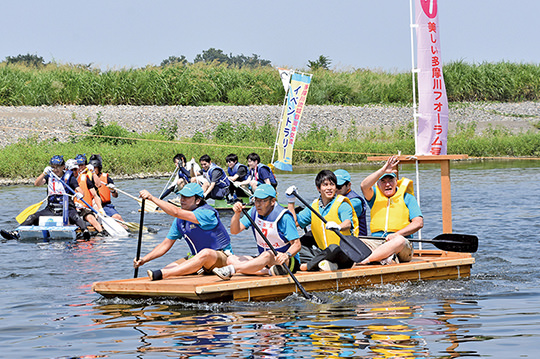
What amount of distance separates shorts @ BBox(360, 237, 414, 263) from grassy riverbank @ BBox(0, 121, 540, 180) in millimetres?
15610

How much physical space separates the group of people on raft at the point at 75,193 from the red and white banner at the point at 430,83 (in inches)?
245

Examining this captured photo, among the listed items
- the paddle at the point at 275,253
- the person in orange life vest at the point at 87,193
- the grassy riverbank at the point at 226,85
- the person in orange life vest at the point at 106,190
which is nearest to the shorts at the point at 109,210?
the person in orange life vest at the point at 106,190

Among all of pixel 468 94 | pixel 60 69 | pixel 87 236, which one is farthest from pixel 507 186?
pixel 60 69

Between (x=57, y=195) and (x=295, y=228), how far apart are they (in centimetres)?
668

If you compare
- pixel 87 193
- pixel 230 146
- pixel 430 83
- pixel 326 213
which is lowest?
pixel 326 213

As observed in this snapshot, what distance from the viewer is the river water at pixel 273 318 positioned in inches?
264

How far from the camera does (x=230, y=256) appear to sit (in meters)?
9.07

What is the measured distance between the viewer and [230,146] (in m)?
29.3

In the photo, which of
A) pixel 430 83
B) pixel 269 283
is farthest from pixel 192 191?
pixel 430 83

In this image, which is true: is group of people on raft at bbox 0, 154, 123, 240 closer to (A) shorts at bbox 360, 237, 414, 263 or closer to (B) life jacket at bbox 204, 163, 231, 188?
(B) life jacket at bbox 204, 163, 231, 188

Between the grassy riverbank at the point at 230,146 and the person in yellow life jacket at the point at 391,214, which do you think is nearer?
the person in yellow life jacket at the point at 391,214

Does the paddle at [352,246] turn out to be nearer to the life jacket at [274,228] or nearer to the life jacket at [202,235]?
the life jacket at [274,228]

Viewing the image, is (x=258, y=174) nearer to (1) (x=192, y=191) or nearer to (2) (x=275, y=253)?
(1) (x=192, y=191)

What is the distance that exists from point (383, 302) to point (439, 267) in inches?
52.4
